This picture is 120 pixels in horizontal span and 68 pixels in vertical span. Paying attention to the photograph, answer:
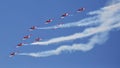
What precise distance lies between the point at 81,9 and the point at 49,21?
213 cm

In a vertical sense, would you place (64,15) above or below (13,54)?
above

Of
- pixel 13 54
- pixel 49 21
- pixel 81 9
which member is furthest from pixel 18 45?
pixel 81 9

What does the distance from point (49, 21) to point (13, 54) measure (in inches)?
114

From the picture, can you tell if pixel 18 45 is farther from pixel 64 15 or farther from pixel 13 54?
pixel 64 15

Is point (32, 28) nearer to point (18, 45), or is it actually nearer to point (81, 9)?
point (18, 45)

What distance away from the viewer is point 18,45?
2512cm

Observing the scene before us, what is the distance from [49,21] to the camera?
24.7 m

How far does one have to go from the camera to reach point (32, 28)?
81.4 feet

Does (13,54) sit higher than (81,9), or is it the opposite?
(81,9)

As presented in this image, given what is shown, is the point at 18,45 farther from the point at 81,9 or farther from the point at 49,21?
the point at 81,9

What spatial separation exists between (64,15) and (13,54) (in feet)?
12.5

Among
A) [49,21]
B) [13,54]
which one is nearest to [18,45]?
[13,54]

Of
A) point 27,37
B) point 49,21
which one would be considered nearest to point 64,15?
point 49,21

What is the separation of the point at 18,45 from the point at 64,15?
3301 millimetres
